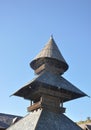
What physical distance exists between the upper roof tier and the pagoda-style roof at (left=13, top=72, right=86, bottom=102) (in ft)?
4.39

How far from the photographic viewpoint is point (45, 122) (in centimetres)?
2398

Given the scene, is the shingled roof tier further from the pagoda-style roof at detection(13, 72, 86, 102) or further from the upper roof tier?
the upper roof tier

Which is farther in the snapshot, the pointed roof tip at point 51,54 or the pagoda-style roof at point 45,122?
the pointed roof tip at point 51,54

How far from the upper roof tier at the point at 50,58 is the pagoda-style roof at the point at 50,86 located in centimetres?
134

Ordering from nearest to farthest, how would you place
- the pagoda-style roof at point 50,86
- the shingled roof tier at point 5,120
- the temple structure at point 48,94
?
the temple structure at point 48,94 < the pagoda-style roof at point 50,86 < the shingled roof tier at point 5,120

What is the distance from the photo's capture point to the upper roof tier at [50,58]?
2851cm

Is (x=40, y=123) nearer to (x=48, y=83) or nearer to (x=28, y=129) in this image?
(x=28, y=129)

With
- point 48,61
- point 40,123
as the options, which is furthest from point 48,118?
point 48,61

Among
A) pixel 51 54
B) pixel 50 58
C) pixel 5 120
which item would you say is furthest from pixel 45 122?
pixel 5 120

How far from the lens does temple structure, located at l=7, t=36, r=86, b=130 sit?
967 inches

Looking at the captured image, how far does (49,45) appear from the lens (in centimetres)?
3067

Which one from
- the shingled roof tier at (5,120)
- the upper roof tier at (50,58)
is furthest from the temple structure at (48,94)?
the shingled roof tier at (5,120)

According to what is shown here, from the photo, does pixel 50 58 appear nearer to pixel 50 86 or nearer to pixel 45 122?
pixel 50 86

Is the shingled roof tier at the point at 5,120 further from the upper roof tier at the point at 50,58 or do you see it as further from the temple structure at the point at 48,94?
the upper roof tier at the point at 50,58
